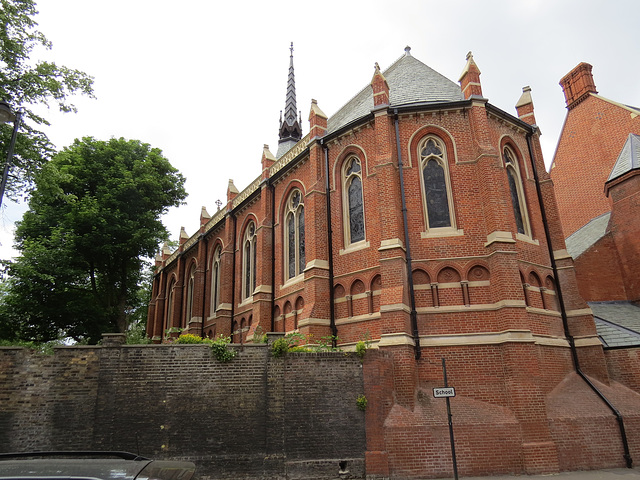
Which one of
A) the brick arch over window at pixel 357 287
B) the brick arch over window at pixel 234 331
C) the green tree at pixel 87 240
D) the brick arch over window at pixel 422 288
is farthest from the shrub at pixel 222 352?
the green tree at pixel 87 240

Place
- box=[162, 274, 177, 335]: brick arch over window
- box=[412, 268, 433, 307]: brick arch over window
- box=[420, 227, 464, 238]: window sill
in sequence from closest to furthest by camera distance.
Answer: box=[412, 268, 433, 307]: brick arch over window
box=[420, 227, 464, 238]: window sill
box=[162, 274, 177, 335]: brick arch over window

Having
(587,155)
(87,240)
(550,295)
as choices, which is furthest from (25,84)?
(587,155)

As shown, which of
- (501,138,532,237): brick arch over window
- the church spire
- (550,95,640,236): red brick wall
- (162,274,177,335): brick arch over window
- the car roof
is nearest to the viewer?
the car roof

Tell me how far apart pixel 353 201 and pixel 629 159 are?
42.1 ft

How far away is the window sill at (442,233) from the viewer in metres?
14.6

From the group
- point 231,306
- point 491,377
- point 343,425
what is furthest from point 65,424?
point 231,306

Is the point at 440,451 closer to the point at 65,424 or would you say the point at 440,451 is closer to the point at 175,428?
the point at 175,428

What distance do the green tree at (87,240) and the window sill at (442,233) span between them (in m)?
15.0

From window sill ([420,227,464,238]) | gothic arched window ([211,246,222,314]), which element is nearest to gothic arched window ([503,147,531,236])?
window sill ([420,227,464,238])

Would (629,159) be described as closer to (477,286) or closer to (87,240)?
(477,286)

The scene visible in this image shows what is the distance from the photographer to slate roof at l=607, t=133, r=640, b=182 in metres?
19.1

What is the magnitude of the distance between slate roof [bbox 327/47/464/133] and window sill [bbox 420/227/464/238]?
4.74 metres

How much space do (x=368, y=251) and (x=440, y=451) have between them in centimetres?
667

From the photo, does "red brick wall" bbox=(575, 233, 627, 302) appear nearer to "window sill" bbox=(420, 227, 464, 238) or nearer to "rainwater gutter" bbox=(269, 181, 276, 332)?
"window sill" bbox=(420, 227, 464, 238)
